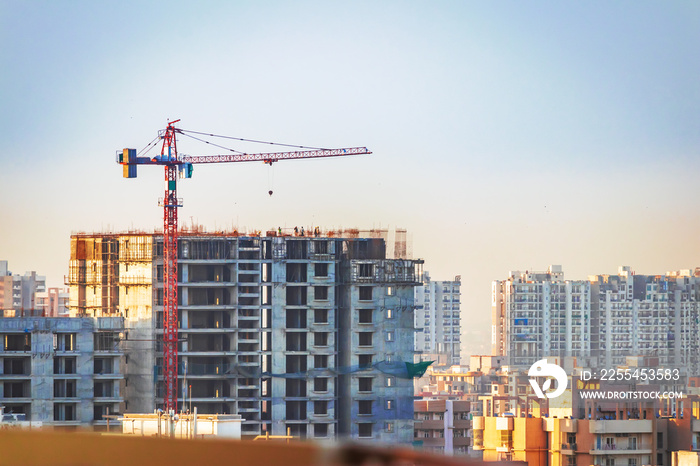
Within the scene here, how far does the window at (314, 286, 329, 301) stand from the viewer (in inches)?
979

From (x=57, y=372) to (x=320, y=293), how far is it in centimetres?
558

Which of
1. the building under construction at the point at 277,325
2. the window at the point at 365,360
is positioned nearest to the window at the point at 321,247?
the building under construction at the point at 277,325

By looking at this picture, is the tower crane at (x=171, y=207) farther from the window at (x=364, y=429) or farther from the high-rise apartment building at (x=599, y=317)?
the high-rise apartment building at (x=599, y=317)

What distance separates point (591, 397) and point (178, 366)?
792 centimetres

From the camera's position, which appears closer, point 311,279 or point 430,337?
point 311,279

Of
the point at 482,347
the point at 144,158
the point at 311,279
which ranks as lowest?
the point at 482,347

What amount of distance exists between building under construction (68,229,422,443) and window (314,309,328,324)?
20mm

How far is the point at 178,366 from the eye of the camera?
79.9 ft

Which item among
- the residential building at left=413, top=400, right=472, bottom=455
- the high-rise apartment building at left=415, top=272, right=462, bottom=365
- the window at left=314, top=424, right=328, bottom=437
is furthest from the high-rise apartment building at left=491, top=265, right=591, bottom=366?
the window at left=314, top=424, right=328, bottom=437

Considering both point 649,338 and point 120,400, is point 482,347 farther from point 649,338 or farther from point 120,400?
point 120,400

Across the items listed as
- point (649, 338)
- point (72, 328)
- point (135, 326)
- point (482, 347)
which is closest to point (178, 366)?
point (135, 326)

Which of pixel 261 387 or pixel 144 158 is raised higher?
pixel 144 158

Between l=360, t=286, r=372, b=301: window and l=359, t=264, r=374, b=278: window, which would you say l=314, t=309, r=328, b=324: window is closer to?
l=360, t=286, r=372, b=301: window

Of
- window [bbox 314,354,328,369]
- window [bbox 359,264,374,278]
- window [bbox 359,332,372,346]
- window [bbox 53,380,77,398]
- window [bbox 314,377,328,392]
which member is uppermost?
window [bbox 359,264,374,278]
